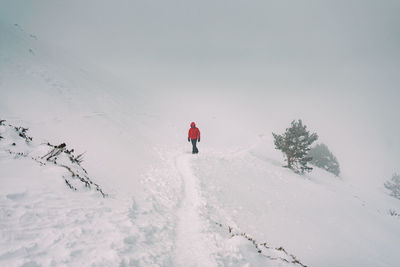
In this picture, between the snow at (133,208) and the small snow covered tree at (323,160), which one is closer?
the snow at (133,208)

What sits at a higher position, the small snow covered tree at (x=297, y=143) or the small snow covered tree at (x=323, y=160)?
the small snow covered tree at (x=297, y=143)

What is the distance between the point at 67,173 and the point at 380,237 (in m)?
13.5

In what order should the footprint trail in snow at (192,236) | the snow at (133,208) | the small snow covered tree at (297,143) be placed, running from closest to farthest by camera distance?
1. the snow at (133,208)
2. the footprint trail in snow at (192,236)
3. the small snow covered tree at (297,143)

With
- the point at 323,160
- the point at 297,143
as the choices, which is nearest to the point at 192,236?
the point at 297,143

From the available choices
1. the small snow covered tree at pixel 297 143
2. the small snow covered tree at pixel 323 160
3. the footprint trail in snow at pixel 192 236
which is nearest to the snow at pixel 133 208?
the footprint trail in snow at pixel 192 236

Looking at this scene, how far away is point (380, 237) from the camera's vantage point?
891 cm

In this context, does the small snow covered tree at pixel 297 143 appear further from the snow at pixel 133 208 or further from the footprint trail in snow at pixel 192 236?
the footprint trail in snow at pixel 192 236

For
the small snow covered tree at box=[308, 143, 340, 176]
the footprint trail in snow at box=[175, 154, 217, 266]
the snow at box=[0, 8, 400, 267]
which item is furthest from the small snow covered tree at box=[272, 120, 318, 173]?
the small snow covered tree at box=[308, 143, 340, 176]

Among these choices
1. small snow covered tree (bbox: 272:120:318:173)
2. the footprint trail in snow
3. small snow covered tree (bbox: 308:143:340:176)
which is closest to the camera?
the footprint trail in snow

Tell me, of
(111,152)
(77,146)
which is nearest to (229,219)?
(111,152)

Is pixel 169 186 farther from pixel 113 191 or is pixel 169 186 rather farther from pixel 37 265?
pixel 37 265

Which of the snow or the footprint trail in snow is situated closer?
the snow

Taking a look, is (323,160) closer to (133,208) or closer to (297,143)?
(297,143)

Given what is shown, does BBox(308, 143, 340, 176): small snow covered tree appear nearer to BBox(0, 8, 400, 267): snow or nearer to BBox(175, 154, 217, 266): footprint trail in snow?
BBox(0, 8, 400, 267): snow
